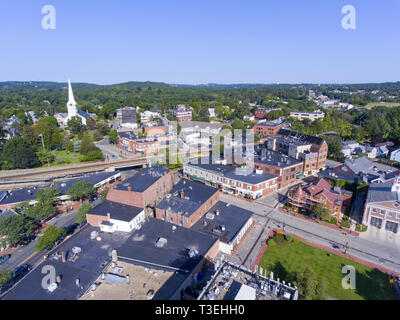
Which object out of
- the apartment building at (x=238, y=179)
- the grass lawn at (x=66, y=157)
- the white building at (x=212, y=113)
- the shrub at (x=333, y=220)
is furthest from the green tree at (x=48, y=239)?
the white building at (x=212, y=113)

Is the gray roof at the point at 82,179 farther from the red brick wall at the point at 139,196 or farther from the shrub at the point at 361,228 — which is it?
the shrub at the point at 361,228

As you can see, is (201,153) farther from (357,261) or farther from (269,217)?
(357,261)

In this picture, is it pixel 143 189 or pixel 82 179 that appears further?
pixel 82 179

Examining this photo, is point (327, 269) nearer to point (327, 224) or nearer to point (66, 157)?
point (327, 224)

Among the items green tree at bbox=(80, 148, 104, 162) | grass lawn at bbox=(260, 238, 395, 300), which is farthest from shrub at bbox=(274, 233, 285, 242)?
green tree at bbox=(80, 148, 104, 162)

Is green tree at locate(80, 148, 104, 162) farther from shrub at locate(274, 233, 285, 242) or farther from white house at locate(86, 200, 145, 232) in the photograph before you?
shrub at locate(274, 233, 285, 242)

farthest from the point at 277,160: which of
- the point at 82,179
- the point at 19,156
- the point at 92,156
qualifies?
the point at 19,156
